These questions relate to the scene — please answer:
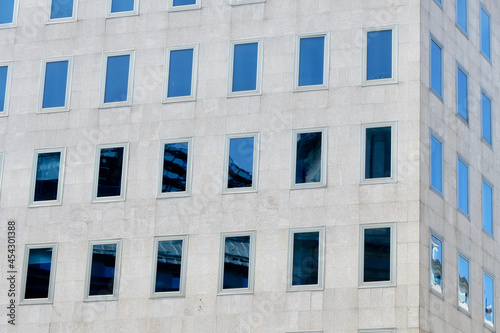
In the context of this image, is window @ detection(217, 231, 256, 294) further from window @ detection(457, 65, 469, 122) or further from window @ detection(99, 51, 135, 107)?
window @ detection(457, 65, 469, 122)

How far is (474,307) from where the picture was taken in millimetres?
50000

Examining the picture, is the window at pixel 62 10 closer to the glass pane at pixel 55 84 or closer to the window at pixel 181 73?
the glass pane at pixel 55 84

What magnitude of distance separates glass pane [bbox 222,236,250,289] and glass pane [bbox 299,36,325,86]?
678 cm

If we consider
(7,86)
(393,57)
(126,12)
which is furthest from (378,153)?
(7,86)

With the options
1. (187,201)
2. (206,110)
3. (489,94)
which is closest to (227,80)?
(206,110)

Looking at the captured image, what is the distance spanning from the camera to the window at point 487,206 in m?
52.5

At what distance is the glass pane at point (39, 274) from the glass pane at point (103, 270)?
6.47 ft

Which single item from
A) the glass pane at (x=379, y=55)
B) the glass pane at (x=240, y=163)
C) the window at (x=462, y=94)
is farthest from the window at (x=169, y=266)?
the window at (x=462, y=94)

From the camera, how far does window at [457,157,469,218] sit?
5016 cm

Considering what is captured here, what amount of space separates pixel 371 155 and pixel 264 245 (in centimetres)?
530

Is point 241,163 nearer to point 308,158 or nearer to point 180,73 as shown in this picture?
point 308,158

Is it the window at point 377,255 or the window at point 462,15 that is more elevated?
the window at point 462,15

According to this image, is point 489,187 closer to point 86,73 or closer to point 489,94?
point 489,94

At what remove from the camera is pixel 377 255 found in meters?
45.9
